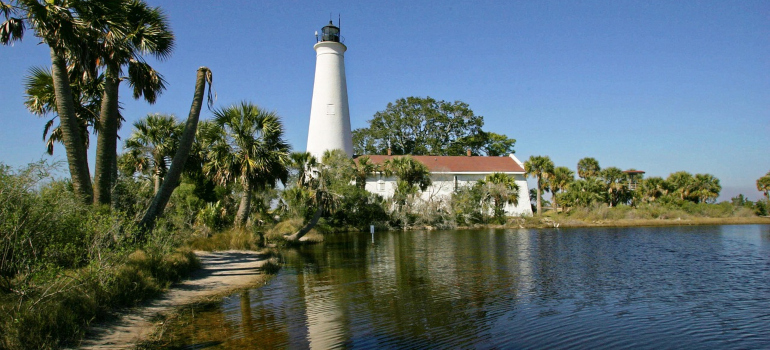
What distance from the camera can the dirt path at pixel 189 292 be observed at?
7793mm

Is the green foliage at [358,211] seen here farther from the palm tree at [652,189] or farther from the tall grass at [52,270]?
the palm tree at [652,189]

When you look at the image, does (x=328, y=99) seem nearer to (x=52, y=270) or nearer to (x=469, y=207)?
(x=469, y=207)

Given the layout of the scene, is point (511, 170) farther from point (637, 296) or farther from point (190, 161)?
point (637, 296)

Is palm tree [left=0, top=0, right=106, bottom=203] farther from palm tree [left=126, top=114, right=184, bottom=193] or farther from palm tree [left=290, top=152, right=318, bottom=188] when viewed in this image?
palm tree [left=290, top=152, right=318, bottom=188]

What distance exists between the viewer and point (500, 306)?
1090 centimetres

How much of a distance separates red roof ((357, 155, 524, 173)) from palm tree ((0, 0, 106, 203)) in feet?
124

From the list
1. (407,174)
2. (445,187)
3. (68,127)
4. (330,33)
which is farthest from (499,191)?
(68,127)

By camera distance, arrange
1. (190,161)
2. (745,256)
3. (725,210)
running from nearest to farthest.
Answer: (745,256) → (190,161) → (725,210)

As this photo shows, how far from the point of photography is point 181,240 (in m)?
16.1

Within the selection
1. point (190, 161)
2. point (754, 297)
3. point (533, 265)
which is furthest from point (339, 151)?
point (754, 297)

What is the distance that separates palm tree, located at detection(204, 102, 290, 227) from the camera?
858 inches

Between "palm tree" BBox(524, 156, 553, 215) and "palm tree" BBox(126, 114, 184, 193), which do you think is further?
"palm tree" BBox(524, 156, 553, 215)

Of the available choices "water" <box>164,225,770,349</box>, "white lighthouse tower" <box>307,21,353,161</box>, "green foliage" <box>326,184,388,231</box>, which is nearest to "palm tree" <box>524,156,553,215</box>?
"green foliage" <box>326,184,388,231</box>

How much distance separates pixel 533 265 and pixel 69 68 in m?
17.1
